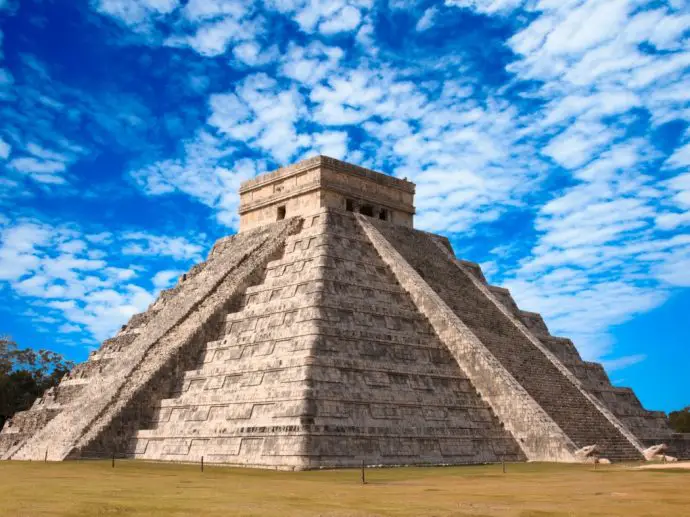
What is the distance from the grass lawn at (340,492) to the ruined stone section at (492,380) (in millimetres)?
3170

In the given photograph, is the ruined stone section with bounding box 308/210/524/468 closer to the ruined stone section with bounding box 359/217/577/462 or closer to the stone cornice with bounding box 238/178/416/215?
the ruined stone section with bounding box 359/217/577/462

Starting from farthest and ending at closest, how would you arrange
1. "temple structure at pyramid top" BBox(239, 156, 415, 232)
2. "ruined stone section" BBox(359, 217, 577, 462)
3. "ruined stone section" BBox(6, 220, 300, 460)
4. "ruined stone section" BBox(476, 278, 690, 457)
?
"temple structure at pyramid top" BBox(239, 156, 415, 232) < "ruined stone section" BBox(476, 278, 690, 457) < "ruined stone section" BBox(6, 220, 300, 460) < "ruined stone section" BBox(359, 217, 577, 462)

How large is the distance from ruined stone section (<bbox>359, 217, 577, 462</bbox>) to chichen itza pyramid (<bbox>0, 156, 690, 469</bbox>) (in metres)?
0.05

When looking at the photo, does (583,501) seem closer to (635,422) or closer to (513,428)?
(513,428)

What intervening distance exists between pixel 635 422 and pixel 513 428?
1063cm

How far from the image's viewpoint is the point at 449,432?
70.0ft

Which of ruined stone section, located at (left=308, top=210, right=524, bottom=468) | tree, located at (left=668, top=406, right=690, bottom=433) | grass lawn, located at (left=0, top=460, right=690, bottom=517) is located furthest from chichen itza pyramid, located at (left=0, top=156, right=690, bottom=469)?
tree, located at (left=668, top=406, right=690, bottom=433)

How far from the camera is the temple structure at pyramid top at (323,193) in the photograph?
3153cm

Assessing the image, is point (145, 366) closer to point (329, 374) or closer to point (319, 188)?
point (329, 374)

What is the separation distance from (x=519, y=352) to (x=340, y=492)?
1582 cm

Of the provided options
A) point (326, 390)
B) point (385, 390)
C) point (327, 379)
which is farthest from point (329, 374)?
point (385, 390)

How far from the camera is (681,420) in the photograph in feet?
191

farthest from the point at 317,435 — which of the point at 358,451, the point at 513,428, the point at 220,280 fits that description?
the point at 220,280

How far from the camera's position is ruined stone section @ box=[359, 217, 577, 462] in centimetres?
2161
